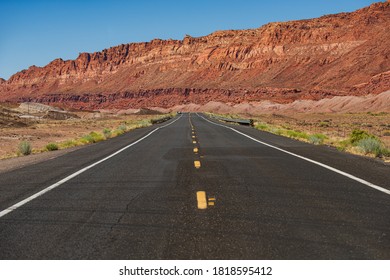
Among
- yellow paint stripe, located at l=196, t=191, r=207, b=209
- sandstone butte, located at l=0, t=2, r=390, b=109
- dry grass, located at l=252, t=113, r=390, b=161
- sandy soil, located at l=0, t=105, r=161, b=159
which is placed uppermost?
sandstone butte, located at l=0, t=2, r=390, b=109

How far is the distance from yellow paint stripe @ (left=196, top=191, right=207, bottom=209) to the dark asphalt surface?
0.13 m

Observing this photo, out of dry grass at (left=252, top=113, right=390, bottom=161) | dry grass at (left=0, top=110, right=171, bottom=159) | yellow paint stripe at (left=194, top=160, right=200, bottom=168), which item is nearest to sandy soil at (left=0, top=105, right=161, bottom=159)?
dry grass at (left=0, top=110, right=171, bottom=159)

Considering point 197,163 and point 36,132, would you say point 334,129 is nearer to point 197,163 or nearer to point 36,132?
point 36,132

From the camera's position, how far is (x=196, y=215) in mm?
6547

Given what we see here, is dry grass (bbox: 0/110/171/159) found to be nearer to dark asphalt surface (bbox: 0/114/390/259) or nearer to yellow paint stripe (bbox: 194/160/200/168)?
yellow paint stripe (bbox: 194/160/200/168)

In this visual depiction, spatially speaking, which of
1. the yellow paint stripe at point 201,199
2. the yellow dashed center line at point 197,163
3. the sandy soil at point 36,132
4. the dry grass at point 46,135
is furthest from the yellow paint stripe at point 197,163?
the dry grass at point 46,135

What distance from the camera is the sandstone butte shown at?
116375mm

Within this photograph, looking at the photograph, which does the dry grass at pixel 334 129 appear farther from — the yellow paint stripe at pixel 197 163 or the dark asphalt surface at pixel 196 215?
the dark asphalt surface at pixel 196 215

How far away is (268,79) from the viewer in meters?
139

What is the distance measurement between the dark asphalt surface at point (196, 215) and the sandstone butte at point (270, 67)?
329 ft
